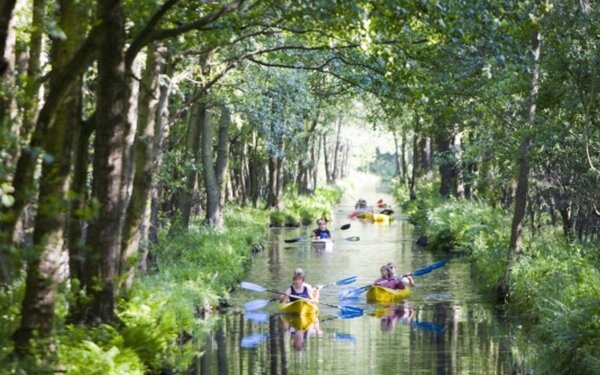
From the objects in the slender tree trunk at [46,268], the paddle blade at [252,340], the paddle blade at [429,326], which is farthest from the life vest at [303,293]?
the slender tree trunk at [46,268]

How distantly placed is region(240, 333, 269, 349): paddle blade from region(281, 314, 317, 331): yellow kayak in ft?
4.29

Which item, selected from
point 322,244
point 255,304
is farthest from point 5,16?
point 322,244

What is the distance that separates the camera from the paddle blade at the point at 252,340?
16.8m

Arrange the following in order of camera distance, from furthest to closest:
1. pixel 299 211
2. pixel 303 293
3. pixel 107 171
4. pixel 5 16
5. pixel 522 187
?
pixel 299 211 < pixel 303 293 < pixel 522 187 < pixel 107 171 < pixel 5 16

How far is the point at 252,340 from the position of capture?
1738cm

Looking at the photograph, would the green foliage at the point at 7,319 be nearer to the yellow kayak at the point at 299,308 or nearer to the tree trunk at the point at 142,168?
the tree trunk at the point at 142,168

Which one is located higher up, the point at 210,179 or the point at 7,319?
the point at 210,179

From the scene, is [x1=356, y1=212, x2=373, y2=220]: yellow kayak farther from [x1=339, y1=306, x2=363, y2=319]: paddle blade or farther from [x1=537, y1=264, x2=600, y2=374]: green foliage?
[x1=537, y1=264, x2=600, y2=374]: green foliage

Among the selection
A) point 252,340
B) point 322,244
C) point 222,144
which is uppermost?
point 222,144

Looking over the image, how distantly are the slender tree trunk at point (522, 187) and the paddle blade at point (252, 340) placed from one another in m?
5.53

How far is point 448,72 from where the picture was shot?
1628 centimetres

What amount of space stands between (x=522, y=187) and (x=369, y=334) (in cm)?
455

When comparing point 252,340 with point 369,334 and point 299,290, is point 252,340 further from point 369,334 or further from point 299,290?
point 299,290

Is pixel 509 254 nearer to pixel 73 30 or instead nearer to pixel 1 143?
pixel 73 30
